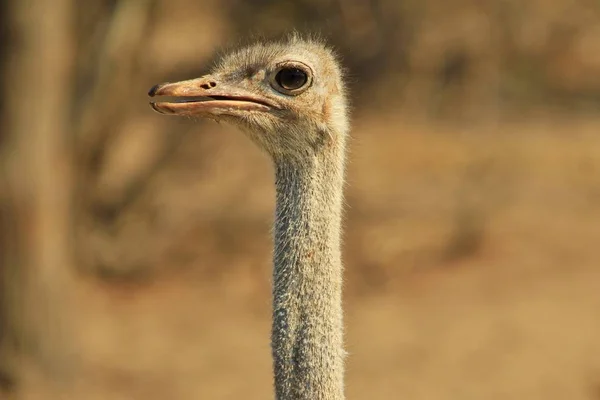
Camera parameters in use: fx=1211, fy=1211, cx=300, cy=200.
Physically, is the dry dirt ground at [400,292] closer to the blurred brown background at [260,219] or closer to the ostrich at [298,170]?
the blurred brown background at [260,219]

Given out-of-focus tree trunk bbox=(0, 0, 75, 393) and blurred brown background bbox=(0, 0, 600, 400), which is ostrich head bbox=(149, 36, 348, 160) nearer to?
blurred brown background bbox=(0, 0, 600, 400)

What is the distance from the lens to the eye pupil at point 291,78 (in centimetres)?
313

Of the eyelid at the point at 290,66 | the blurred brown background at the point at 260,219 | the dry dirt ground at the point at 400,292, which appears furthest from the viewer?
the dry dirt ground at the point at 400,292

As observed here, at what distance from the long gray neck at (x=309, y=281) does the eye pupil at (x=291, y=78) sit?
7.7 inches

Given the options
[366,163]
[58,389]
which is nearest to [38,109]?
[58,389]

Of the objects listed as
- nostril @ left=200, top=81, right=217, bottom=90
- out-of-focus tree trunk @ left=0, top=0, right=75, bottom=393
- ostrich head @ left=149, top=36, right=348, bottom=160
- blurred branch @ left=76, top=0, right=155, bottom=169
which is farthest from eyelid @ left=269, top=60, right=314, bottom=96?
blurred branch @ left=76, top=0, right=155, bottom=169

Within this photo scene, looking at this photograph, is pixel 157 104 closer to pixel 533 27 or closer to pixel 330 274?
pixel 330 274

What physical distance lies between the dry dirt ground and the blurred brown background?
0.8 inches

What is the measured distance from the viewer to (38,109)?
7027mm

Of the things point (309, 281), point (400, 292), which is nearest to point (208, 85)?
point (309, 281)

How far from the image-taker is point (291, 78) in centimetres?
313

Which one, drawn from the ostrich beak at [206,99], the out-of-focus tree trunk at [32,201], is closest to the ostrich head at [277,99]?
the ostrich beak at [206,99]

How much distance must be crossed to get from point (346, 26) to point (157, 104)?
24.9ft

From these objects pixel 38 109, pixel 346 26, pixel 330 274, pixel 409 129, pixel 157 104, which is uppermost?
pixel 409 129
